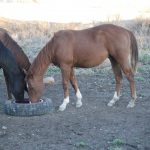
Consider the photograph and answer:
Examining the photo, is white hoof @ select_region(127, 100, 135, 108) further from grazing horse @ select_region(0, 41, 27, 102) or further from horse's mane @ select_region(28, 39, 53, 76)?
grazing horse @ select_region(0, 41, 27, 102)

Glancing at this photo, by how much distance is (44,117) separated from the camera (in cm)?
784

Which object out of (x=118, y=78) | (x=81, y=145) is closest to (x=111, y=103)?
(x=118, y=78)

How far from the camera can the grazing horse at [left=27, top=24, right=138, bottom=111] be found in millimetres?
8188

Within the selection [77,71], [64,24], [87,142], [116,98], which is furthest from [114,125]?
[64,24]

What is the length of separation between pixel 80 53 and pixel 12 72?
1336 millimetres

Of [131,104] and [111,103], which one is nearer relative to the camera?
[131,104]

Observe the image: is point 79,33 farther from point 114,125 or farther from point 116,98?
point 114,125

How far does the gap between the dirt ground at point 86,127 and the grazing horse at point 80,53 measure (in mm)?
347

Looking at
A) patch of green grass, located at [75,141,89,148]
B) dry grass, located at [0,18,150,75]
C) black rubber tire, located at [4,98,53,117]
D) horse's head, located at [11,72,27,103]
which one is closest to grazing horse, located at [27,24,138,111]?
horse's head, located at [11,72,27,103]

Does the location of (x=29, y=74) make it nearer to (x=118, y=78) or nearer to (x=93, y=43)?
(x=93, y=43)

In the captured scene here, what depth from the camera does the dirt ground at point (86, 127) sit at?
638cm

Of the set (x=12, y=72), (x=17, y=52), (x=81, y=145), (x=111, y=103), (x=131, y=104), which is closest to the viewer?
(x=81, y=145)

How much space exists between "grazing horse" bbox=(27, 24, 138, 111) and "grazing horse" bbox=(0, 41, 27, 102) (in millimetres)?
159

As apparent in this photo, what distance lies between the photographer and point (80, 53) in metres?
8.38
